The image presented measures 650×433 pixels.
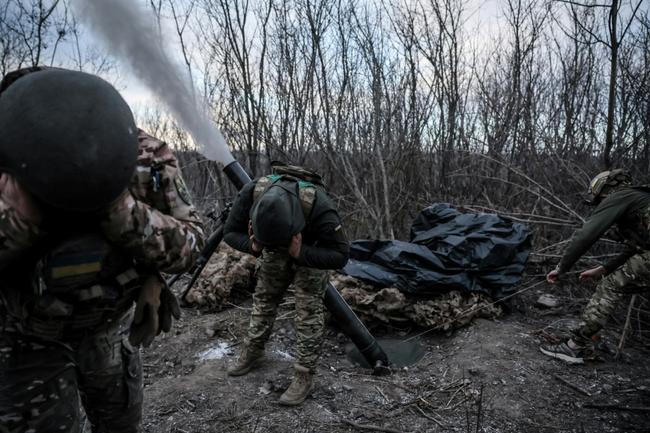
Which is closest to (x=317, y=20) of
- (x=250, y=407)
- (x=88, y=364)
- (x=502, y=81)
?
(x=502, y=81)

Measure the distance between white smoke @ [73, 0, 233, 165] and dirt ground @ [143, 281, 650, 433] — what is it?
1723mm

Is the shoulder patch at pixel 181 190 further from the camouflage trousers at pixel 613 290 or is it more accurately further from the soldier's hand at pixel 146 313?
the camouflage trousers at pixel 613 290

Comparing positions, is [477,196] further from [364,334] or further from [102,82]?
[102,82]

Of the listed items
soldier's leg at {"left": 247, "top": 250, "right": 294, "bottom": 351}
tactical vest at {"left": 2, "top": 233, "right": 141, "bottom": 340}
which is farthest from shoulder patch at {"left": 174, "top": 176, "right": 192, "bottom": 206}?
soldier's leg at {"left": 247, "top": 250, "right": 294, "bottom": 351}

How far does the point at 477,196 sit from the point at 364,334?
413 cm

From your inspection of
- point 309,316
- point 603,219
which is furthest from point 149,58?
point 603,219

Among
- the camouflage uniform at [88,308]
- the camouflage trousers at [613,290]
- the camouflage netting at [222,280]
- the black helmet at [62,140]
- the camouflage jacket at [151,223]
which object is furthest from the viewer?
the camouflage netting at [222,280]

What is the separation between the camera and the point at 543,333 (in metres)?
3.67

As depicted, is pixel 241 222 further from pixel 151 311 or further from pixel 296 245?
pixel 151 311

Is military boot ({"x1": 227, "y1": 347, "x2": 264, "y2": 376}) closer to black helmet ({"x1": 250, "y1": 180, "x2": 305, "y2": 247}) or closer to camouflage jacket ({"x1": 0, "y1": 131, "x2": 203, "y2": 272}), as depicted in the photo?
black helmet ({"x1": 250, "y1": 180, "x2": 305, "y2": 247})

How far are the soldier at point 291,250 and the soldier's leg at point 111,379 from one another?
0.98m

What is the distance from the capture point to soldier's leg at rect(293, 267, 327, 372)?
2.73m

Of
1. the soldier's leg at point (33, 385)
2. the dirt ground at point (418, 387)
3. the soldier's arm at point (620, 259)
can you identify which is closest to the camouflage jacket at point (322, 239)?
the dirt ground at point (418, 387)

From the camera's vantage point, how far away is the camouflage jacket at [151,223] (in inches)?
43.9
